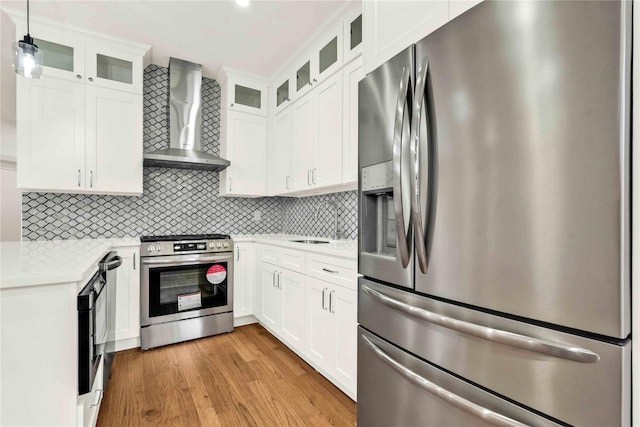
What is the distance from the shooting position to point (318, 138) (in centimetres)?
258

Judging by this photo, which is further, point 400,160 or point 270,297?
point 270,297

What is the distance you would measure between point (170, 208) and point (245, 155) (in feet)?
3.17

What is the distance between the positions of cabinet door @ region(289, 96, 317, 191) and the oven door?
1.02 m

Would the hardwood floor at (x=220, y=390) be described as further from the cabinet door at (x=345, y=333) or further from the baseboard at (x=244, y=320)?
the baseboard at (x=244, y=320)

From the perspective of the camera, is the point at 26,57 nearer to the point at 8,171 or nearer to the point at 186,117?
the point at 186,117

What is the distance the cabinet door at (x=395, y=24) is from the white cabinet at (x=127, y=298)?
237 centimetres

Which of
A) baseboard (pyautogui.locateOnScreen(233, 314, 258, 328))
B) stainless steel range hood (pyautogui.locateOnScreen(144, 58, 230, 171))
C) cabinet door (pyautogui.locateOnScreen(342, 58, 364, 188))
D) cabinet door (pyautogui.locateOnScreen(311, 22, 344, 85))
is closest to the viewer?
cabinet door (pyautogui.locateOnScreen(342, 58, 364, 188))

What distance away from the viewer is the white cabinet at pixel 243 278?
3137 millimetres

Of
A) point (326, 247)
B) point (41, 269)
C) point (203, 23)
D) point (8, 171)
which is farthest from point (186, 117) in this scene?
point (8, 171)

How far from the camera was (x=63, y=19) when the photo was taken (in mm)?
2426

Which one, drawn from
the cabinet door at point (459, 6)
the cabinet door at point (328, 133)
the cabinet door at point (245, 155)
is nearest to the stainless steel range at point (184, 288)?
the cabinet door at point (245, 155)

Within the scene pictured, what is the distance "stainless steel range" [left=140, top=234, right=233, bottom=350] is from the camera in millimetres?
2652

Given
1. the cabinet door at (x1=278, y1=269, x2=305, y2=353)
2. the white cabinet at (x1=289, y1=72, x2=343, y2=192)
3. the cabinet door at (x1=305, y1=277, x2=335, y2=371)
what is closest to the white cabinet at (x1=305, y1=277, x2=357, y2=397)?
the cabinet door at (x1=305, y1=277, x2=335, y2=371)

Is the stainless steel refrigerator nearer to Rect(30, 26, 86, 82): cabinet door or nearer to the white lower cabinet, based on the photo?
the white lower cabinet
